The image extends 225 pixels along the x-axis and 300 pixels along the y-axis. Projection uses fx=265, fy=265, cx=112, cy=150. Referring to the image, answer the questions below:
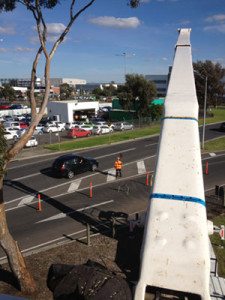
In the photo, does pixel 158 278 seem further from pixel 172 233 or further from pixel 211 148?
pixel 211 148

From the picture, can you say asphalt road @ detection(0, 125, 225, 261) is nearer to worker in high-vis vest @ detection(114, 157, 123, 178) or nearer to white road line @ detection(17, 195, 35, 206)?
white road line @ detection(17, 195, 35, 206)

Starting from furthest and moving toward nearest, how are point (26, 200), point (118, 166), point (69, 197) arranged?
point (118, 166), point (69, 197), point (26, 200)

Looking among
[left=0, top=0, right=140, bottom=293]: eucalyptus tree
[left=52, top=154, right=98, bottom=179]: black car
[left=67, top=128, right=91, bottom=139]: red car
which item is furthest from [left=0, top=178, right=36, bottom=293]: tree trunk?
[left=67, top=128, right=91, bottom=139]: red car

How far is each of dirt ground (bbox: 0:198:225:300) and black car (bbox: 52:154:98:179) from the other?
8.39m

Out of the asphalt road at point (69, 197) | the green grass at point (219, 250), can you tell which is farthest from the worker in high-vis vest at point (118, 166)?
the green grass at point (219, 250)

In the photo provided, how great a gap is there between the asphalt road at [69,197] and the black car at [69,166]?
17.2 inches

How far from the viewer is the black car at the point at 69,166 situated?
18750mm

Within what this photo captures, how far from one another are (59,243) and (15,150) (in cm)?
478

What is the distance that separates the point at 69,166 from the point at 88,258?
1012 centimetres

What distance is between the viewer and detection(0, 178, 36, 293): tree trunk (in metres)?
Answer: 7.26

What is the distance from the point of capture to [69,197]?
15664mm

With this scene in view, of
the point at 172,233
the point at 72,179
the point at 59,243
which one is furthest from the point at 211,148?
the point at 172,233

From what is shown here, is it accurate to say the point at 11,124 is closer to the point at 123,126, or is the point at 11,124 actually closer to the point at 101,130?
the point at 101,130

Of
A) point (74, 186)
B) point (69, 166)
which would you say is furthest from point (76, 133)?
point (74, 186)
